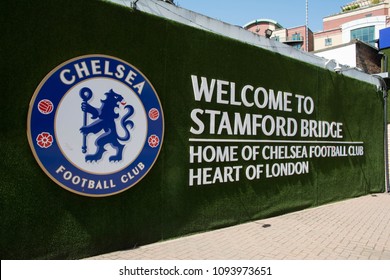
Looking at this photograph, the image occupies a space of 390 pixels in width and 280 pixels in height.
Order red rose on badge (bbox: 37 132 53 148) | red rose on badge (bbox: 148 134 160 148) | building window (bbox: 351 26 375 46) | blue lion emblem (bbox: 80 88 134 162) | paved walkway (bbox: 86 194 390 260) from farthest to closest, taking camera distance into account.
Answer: building window (bbox: 351 26 375 46) → red rose on badge (bbox: 148 134 160 148) → paved walkway (bbox: 86 194 390 260) → blue lion emblem (bbox: 80 88 134 162) → red rose on badge (bbox: 37 132 53 148)

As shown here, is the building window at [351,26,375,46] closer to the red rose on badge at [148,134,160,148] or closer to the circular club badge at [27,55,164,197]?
the red rose on badge at [148,134,160,148]

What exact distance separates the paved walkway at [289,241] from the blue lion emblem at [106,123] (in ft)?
4.47

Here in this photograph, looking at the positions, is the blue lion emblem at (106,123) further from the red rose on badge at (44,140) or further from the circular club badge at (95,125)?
the red rose on badge at (44,140)

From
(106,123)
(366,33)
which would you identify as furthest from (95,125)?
(366,33)

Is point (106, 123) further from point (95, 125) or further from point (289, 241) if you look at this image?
point (289, 241)

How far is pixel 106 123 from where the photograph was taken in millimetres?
4520

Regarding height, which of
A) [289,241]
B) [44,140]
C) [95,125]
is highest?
[95,125]

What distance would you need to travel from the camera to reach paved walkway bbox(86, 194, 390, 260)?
4.55 metres

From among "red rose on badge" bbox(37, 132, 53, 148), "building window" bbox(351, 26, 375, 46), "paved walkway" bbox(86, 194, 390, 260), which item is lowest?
"paved walkway" bbox(86, 194, 390, 260)

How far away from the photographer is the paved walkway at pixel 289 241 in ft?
14.9

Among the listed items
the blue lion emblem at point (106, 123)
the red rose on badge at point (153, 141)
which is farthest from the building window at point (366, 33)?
the blue lion emblem at point (106, 123)

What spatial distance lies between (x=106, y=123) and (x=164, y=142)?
0.96 metres

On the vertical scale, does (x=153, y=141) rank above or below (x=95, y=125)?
below

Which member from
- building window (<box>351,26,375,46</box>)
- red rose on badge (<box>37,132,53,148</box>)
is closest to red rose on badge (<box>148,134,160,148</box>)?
red rose on badge (<box>37,132,53,148</box>)
